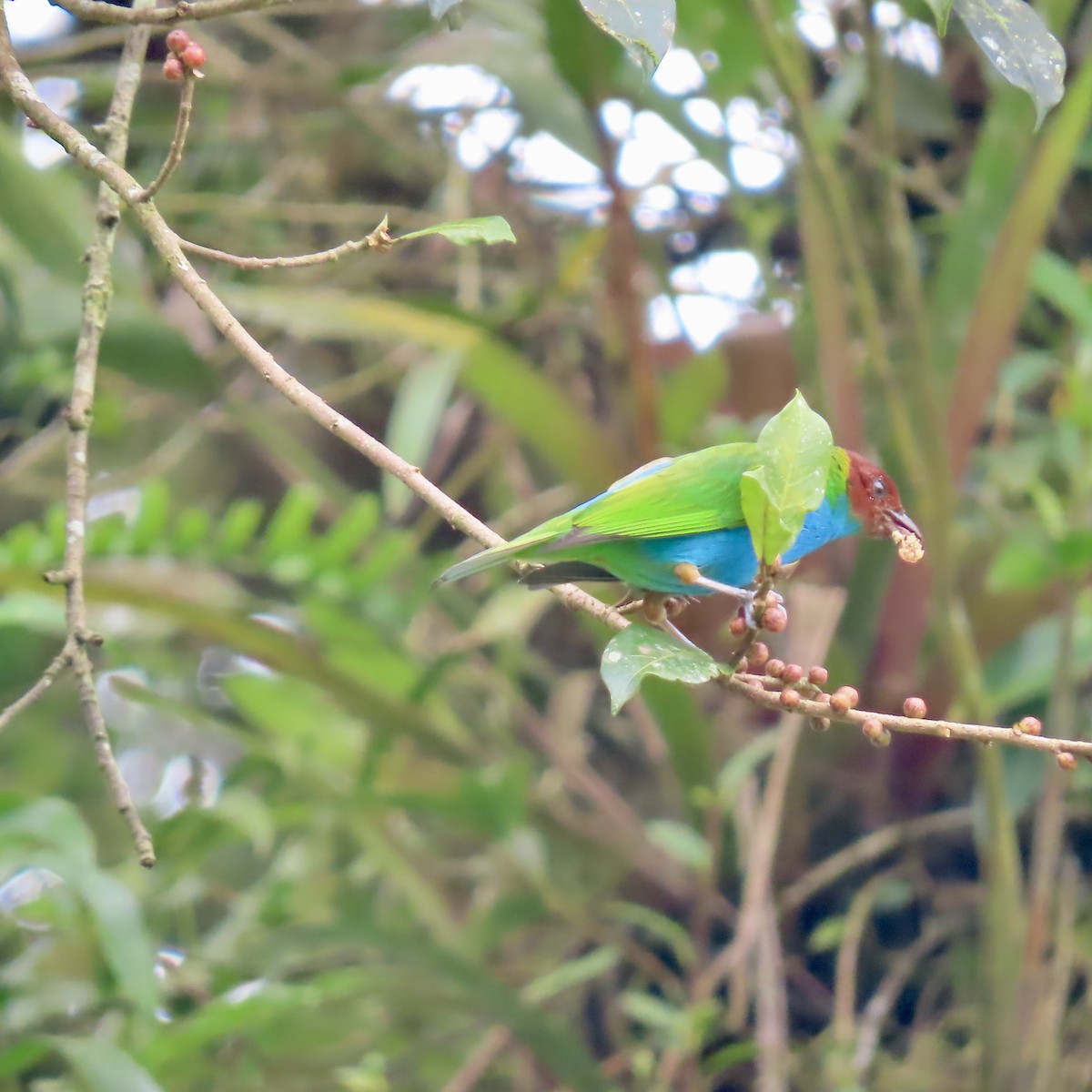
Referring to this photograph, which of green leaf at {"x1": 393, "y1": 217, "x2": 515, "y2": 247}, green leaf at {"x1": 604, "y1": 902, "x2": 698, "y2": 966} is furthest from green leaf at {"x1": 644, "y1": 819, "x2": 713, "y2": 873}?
green leaf at {"x1": 393, "y1": 217, "x2": 515, "y2": 247}

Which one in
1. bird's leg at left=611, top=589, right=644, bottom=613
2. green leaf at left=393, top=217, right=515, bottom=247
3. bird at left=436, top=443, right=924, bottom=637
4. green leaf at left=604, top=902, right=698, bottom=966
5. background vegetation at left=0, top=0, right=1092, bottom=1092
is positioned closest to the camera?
green leaf at left=393, top=217, right=515, bottom=247

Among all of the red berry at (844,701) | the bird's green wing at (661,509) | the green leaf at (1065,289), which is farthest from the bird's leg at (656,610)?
the green leaf at (1065,289)

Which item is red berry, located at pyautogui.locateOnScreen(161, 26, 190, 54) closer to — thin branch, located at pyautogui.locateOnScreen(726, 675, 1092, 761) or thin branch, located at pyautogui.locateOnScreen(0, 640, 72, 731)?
thin branch, located at pyautogui.locateOnScreen(0, 640, 72, 731)

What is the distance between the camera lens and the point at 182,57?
118 centimetres

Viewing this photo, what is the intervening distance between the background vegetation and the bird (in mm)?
648

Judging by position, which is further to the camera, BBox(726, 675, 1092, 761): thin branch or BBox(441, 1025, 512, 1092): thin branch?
BBox(441, 1025, 512, 1092): thin branch

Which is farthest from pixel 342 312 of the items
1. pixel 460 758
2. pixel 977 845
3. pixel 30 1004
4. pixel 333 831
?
pixel 977 845

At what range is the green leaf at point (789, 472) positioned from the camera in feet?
3.65

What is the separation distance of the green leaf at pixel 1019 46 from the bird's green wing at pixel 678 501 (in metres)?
0.50

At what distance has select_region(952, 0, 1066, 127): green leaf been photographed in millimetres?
1221

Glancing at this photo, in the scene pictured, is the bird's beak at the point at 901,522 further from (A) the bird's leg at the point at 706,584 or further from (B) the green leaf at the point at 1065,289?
(B) the green leaf at the point at 1065,289

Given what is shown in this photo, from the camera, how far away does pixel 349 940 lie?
2398 mm

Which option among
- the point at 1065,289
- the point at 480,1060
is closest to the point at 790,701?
the point at 480,1060

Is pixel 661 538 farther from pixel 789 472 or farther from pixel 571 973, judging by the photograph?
pixel 571 973
